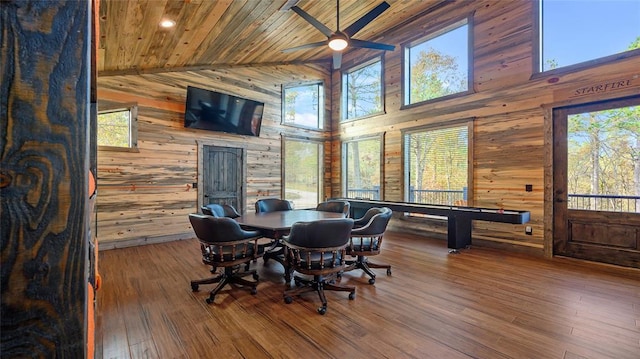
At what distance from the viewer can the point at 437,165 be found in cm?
602

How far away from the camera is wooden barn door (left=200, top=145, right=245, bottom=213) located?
6.15 metres

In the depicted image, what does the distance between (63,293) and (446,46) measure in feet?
22.3

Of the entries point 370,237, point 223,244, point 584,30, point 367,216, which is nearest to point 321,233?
point 370,237

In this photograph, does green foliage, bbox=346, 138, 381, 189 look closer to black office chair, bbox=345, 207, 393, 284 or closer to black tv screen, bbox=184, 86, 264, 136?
black tv screen, bbox=184, 86, 264, 136

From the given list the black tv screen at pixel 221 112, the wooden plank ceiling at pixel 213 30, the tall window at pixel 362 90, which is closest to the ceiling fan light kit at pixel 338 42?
the wooden plank ceiling at pixel 213 30

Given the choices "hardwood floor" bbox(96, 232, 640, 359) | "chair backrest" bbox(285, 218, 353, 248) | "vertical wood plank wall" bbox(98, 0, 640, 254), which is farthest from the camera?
A: "vertical wood plank wall" bbox(98, 0, 640, 254)

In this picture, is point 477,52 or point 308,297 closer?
point 308,297

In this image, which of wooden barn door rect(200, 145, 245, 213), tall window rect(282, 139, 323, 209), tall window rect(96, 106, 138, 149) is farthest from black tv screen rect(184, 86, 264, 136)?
tall window rect(282, 139, 323, 209)

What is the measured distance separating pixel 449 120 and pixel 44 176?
20.1ft

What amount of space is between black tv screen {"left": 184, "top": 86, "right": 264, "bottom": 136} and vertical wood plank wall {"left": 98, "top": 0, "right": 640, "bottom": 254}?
22 centimetres

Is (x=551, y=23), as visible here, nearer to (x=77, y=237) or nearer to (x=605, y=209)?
(x=605, y=209)

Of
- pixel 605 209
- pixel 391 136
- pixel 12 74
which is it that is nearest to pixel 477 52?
pixel 391 136

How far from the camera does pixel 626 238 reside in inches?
154

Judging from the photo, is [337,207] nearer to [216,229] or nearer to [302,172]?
[216,229]
